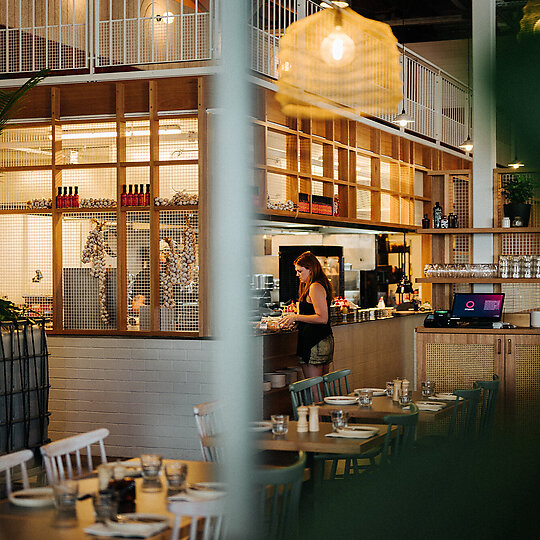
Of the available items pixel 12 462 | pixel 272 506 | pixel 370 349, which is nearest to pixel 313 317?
pixel 370 349

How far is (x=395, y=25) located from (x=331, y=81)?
74mm

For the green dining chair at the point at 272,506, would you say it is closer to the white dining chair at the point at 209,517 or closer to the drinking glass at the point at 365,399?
the white dining chair at the point at 209,517

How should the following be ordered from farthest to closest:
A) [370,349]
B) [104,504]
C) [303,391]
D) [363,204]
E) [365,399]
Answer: [363,204]
[370,349]
[303,391]
[365,399]
[104,504]

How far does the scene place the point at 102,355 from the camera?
18.0 ft

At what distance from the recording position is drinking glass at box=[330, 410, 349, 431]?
3398 millimetres

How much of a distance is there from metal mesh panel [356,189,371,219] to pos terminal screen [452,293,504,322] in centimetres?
275

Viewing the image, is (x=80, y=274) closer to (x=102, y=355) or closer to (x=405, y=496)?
(x=102, y=355)

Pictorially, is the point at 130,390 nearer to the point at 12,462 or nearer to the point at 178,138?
the point at 178,138

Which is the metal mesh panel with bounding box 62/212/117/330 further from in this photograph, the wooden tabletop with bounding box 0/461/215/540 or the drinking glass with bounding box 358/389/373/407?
the wooden tabletop with bounding box 0/461/215/540

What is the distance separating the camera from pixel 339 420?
342 cm

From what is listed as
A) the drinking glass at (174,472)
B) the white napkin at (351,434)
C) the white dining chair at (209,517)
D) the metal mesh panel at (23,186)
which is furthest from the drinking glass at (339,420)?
→ the metal mesh panel at (23,186)

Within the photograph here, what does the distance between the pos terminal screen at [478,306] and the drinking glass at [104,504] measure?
355cm

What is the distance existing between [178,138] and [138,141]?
0.31 m

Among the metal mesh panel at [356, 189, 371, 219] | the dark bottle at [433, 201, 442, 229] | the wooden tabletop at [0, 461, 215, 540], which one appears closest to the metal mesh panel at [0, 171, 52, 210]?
the dark bottle at [433, 201, 442, 229]
